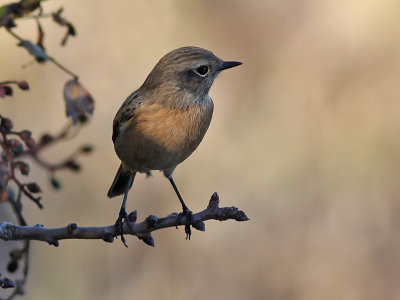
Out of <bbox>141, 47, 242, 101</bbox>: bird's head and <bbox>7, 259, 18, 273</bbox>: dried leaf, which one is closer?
<bbox>7, 259, 18, 273</bbox>: dried leaf

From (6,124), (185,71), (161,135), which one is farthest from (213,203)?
(185,71)

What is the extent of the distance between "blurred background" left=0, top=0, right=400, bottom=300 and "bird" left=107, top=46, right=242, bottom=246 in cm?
195

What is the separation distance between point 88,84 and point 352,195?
10.1ft

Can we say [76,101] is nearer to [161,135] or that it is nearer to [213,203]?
[213,203]

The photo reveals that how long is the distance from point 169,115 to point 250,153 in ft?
9.77

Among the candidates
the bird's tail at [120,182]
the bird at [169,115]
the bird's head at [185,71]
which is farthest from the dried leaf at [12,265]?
the bird's tail at [120,182]

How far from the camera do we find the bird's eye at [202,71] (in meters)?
5.05

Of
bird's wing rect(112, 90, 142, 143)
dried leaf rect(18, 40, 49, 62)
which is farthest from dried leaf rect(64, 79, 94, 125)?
bird's wing rect(112, 90, 142, 143)

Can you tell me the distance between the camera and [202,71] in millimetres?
5062

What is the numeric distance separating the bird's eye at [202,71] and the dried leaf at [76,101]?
10.5ft

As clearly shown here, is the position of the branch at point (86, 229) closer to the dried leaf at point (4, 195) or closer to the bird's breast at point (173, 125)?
the dried leaf at point (4, 195)

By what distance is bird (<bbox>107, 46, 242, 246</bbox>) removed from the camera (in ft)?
15.6

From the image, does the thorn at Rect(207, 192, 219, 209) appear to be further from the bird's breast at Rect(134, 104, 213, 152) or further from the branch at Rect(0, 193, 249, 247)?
the bird's breast at Rect(134, 104, 213, 152)

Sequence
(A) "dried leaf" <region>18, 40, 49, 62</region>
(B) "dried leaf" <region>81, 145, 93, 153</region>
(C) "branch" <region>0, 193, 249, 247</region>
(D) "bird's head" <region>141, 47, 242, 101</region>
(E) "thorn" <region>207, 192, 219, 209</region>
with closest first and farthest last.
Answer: (A) "dried leaf" <region>18, 40, 49, 62</region> → (B) "dried leaf" <region>81, 145, 93, 153</region> → (C) "branch" <region>0, 193, 249, 247</region> → (E) "thorn" <region>207, 192, 219, 209</region> → (D) "bird's head" <region>141, 47, 242, 101</region>
